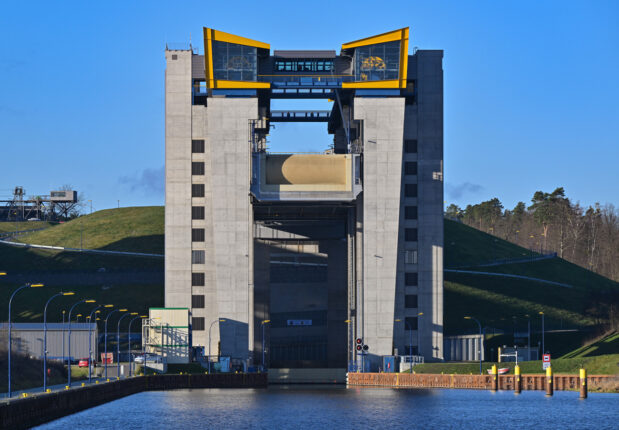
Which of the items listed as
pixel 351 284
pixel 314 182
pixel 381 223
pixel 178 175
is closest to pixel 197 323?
pixel 178 175

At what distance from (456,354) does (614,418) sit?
258 ft

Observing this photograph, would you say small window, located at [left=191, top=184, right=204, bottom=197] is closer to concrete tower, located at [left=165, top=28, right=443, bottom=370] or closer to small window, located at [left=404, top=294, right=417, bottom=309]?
concrete tower, located at [left=165, top=28, right=443, bottom=370]

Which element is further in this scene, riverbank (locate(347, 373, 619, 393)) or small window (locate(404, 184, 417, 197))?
small window (locate(404, 184, 417, 197))

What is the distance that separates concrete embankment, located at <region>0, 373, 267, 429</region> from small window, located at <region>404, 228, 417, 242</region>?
30.2 metres

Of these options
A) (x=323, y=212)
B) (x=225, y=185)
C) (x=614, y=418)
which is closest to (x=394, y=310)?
(x=323, y=212)

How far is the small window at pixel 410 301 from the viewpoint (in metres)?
150

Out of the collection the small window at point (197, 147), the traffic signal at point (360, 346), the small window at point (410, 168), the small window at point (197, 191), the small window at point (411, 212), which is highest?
the small window at point (197, 147)

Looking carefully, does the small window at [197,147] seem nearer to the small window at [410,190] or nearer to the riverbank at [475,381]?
the small window at [410,190]

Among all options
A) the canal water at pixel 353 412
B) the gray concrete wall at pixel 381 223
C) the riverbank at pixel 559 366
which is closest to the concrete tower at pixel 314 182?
the gray concrete wall at pixel 381 223

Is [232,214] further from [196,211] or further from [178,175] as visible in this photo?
[178,175]

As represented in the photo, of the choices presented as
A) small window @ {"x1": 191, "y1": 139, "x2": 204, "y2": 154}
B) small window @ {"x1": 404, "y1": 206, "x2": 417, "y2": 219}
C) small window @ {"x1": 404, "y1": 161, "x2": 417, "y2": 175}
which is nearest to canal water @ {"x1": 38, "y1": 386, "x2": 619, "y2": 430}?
small window @ {"x1": 404, "y1": 206, "x2": 417, "y2": 219}

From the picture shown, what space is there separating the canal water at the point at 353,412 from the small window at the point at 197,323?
88.2 ft

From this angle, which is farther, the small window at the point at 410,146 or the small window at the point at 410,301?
the small window at the point at 410,146

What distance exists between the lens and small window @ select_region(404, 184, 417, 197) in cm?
15050
